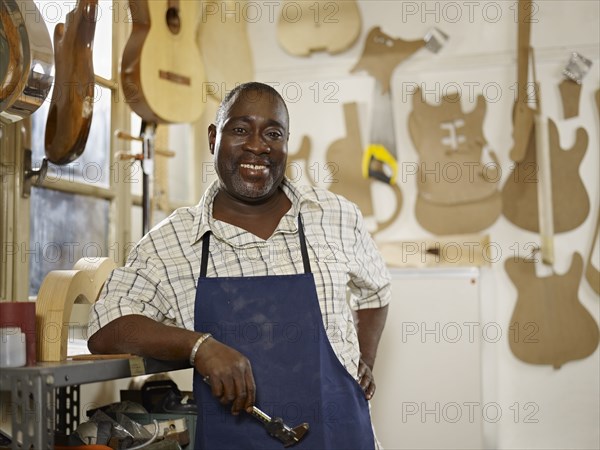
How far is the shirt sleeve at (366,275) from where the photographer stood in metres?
2.02

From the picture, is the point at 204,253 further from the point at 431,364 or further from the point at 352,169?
the point at 352,169

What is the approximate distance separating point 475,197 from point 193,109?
1381 millimetres

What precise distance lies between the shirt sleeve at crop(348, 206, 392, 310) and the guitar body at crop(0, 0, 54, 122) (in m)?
0.89

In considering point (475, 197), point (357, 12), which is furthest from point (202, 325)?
point (357, 12)

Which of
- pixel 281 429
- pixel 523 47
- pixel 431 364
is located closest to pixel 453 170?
pixel 523 47

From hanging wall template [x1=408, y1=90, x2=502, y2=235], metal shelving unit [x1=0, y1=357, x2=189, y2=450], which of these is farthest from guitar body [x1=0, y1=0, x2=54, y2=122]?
hanging wall template [x1=408, y1=90, x2=502, y2=235]

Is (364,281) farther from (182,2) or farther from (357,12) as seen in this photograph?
(357,12)

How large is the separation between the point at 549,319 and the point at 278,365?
6.68 feet

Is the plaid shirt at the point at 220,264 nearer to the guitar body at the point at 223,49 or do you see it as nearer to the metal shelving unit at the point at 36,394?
the metal shelving unit at the point at 36,394

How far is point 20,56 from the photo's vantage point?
1.79m

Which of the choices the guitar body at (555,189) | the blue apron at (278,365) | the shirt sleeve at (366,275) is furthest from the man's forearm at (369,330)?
the guitar body at (555,189)

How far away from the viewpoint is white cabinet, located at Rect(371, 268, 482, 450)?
3166mm

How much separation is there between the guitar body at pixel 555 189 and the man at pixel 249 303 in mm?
1782

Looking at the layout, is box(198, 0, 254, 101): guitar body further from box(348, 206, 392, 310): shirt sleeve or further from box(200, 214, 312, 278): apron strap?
box(200, 214, 312, 278): apron strap
